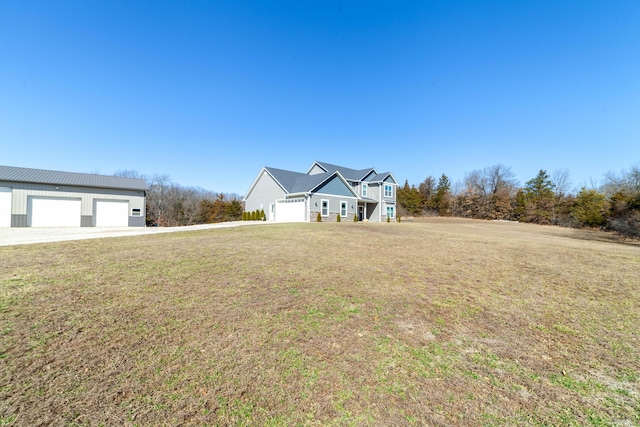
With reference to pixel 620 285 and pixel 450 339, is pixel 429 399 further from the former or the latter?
pixel 620 285

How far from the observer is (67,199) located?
65.5 feet

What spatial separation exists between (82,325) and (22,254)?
6.42 m

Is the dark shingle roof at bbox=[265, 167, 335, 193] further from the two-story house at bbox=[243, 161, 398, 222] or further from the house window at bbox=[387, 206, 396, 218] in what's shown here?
the house window at bbox=[387, 206, 396, 218]

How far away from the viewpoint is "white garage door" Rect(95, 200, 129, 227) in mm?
21125

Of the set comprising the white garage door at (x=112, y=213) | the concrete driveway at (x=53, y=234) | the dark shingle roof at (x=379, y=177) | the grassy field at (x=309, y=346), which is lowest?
the grassy field at (x=309, y=346)

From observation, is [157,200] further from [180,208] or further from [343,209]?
[343,209]

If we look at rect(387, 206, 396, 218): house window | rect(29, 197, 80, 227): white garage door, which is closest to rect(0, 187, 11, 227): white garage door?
rect(29, 197, 80, 227): white garage door

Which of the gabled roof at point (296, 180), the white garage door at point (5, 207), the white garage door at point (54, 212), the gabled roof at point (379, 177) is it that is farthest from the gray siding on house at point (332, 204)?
the white garage door at point (5, 207)

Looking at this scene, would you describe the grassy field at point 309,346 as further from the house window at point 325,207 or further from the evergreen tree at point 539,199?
the evergreen tree at point 539,199

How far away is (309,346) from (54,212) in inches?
1021

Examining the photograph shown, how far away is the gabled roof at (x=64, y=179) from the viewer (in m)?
18.6

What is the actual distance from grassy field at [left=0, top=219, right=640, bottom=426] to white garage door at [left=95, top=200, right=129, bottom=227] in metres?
17.8

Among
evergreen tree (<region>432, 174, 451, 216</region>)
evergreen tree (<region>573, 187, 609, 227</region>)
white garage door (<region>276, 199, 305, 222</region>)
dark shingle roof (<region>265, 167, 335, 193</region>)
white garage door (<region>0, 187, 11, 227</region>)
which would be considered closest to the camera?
white garage door (<region>0, 187, 11, 227</region>)

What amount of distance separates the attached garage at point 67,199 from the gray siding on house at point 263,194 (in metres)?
10.3
